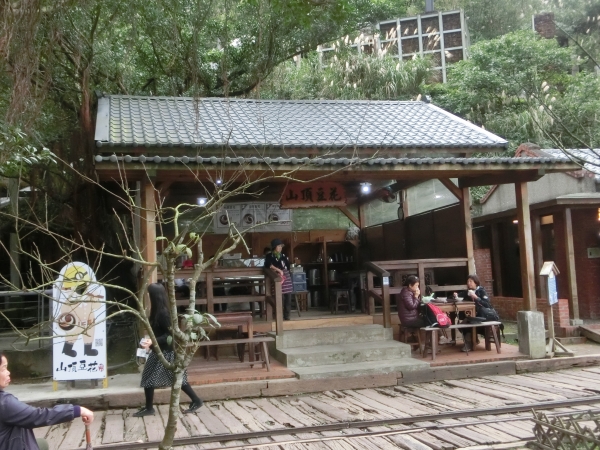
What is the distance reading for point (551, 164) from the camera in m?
9.58

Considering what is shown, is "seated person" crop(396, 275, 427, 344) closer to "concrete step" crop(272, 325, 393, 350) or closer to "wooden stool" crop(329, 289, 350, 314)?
"concrete step" crop(272, 325, 393, 350)

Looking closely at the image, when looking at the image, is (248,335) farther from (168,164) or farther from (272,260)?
(168,164)

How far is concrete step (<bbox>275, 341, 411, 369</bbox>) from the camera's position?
891cm

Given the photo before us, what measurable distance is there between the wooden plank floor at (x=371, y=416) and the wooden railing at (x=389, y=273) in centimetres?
174

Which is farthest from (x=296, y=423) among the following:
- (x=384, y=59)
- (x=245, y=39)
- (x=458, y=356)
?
(x=384, y=59)

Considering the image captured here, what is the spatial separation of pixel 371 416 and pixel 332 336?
2.93 meters

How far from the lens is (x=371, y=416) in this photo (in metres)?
6.88

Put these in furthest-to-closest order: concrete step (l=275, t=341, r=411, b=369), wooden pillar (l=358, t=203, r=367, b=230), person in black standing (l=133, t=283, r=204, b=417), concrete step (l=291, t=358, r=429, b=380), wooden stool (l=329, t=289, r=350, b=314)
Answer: wooden pillar (l=358, t=203, r=367, b=230)
wooden stool (l=329, t=289, r=350, b=314)
concrete step (l=275, t=341, r=411, b=369)
concrete step (l=291, t=358, r=429, b=380)
person in black standing (l=133, t=283, r=204, b=417)

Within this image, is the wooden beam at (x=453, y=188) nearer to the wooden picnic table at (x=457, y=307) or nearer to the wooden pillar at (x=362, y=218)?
the wooden picnic table at (x=457, y=307)

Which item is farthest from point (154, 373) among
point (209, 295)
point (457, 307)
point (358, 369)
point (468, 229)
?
point (468, 229)

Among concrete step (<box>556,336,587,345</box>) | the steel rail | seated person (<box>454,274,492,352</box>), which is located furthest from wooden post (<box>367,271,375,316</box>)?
concrete step (<box>556,336,587,345</box>)

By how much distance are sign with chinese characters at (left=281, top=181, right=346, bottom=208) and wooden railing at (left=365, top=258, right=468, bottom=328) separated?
2.64 meters

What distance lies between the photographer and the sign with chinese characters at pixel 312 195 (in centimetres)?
1249

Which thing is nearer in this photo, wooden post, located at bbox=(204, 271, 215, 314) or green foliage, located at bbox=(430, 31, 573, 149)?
wooden post, located at bbox=(204, 271, 215, 314)
